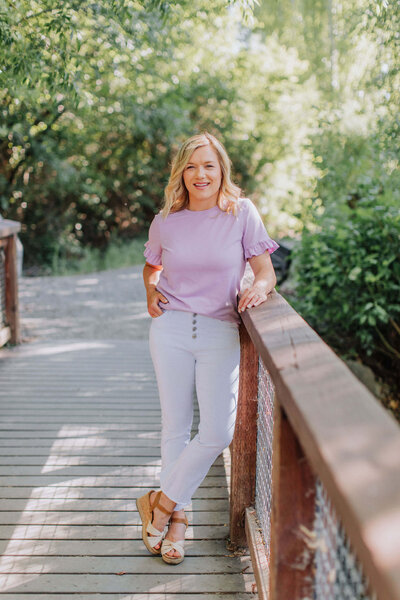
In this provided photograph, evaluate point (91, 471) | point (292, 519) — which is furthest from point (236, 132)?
point (292, 519)

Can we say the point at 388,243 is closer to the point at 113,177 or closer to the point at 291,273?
the point at 291,273

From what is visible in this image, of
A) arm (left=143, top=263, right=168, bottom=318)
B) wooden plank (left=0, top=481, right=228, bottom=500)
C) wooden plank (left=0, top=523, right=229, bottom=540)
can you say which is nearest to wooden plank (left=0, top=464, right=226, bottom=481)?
wooden plank (left=0, top=481, right=228, bottom=500)

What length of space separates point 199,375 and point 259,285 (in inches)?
15.6

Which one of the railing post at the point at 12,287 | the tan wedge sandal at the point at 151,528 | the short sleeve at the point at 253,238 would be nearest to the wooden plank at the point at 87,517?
the tan wedge sandal at the point at 151,528

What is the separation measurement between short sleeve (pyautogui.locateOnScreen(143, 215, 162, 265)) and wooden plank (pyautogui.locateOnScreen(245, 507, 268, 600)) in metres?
1.06

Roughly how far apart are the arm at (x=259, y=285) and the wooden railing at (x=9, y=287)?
3.66 m

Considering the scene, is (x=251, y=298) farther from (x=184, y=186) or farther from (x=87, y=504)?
(x=87, y=504)

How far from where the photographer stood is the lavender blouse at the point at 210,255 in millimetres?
2375

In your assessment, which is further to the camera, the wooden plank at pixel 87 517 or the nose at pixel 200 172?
the wooden plank at pixel 87 517

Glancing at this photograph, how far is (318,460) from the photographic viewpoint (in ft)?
Result: 3.44

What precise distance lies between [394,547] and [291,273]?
24.3ft

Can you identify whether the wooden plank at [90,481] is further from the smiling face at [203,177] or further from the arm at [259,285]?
the smiling face at [203,177]

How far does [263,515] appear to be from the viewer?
2.38m

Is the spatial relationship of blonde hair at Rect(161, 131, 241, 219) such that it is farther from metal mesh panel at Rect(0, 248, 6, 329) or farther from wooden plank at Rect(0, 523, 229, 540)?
metal mesh panel at Rect(0, 248, 6, 329)
